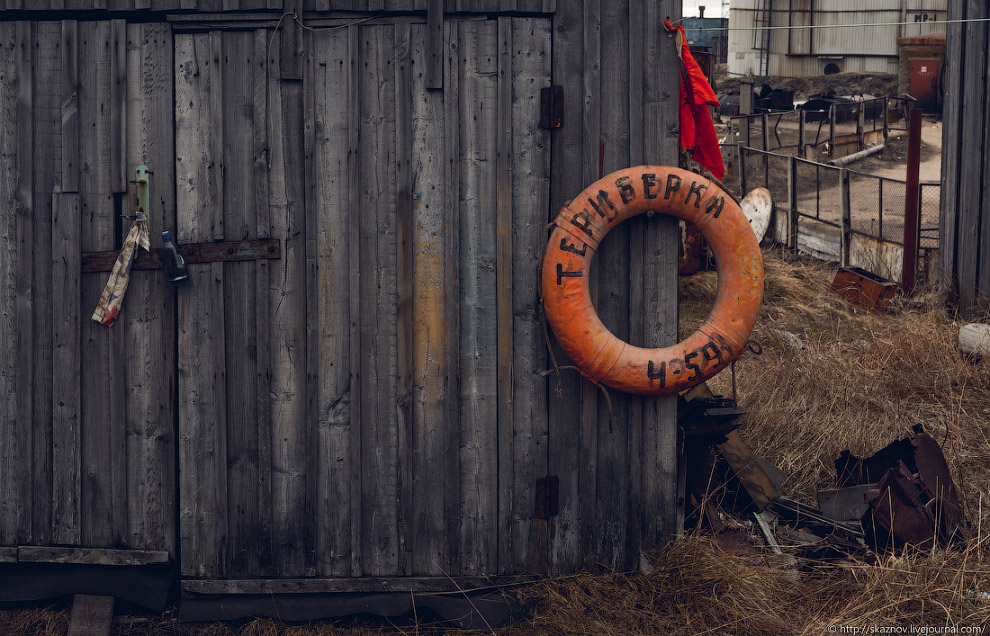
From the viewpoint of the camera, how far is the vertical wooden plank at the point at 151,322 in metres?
3.93

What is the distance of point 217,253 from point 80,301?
0.61 m

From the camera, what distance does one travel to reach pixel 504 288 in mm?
3994

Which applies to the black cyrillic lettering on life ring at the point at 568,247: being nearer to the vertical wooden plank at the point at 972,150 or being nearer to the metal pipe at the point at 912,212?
the vertical wooden plank at the point at 972,150

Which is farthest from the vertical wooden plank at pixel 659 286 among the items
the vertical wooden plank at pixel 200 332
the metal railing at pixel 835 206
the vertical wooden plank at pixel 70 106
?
the metal railing at pixel 835 206

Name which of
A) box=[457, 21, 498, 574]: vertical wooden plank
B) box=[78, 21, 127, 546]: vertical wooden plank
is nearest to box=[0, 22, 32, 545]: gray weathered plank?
box=[78, 21, 127, 546]: vertical wooden plank

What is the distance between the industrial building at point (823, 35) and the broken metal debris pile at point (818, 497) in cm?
2717

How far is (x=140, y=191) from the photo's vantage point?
3.97 metres

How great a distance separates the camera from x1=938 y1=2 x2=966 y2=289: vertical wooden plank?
7883mm

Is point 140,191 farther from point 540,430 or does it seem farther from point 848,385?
point 848,385

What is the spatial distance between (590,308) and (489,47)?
1132 mm

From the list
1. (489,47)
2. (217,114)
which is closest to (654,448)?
(489,47)

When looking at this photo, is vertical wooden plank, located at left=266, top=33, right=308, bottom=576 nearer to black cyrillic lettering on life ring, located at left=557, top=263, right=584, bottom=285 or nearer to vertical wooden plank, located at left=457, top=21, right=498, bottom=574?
vertical wooden plank, located at left=457, top=21, right=498, bottom=574

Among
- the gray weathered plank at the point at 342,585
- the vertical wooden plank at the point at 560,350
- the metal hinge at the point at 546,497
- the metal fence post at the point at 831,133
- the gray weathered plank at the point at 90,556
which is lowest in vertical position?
the gray weathered plank at the point at 342,585

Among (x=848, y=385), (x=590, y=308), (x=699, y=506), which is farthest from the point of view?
(x=848, y=385)
